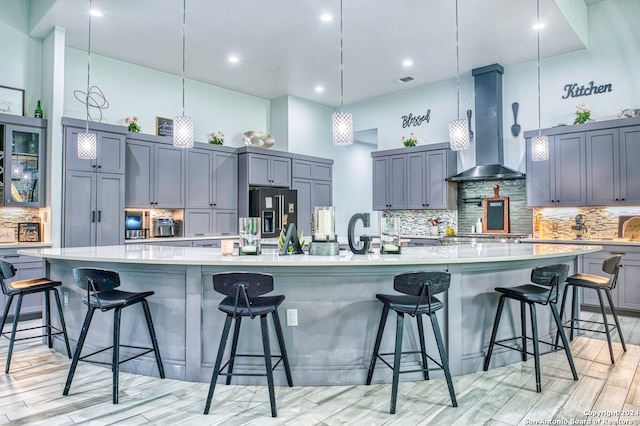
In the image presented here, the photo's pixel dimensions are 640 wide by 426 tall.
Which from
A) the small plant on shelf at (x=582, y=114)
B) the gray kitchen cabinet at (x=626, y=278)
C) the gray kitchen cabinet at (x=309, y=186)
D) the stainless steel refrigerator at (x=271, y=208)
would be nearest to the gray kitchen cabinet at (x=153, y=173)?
the stainless steel refrigerator at (x=271, y=208)

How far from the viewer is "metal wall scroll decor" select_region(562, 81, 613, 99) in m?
5.43

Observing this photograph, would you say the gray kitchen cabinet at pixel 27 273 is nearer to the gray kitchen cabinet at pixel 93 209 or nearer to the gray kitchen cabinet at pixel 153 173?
the gray kitchen cabinet at pixel 93 209

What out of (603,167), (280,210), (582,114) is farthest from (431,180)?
(280,210)

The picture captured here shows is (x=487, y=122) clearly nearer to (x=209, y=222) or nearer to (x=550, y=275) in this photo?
(x=550, y=275)

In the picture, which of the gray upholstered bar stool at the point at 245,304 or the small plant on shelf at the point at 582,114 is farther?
the small plant on shelf at the point at 582,114

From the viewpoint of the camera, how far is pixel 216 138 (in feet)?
22.1

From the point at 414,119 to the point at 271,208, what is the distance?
3.06 meters

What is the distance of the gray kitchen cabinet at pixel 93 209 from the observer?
4.87 meters

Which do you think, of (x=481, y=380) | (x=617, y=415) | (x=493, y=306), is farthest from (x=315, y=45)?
(x=617, y=415)

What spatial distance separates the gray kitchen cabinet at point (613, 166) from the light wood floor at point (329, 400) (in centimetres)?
263

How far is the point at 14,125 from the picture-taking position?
4695 mm

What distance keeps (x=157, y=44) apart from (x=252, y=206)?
8.94 feet

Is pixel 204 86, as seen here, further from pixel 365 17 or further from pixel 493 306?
pixel 493 306

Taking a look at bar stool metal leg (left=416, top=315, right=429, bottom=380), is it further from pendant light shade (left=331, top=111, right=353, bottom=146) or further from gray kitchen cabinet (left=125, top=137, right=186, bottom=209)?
gray kitchen cabinet (left=125, top=137, right=186, bottom=209)
